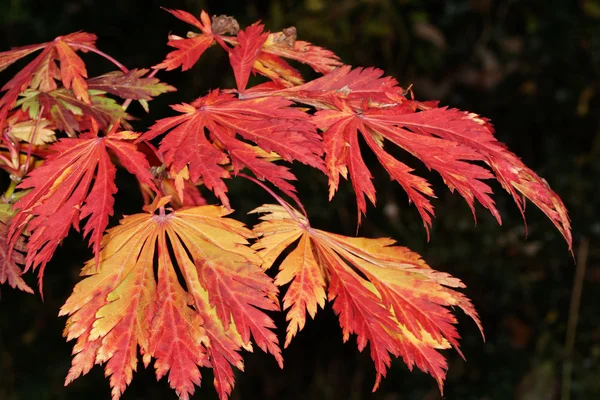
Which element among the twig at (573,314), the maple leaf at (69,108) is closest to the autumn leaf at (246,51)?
the maple leaf at (69,108)

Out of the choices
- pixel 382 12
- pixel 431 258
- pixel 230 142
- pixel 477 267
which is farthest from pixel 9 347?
pixel 230 142

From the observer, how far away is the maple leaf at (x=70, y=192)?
0.67 meters

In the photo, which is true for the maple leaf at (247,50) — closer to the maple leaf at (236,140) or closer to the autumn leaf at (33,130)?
the maple leaf at (236,140)

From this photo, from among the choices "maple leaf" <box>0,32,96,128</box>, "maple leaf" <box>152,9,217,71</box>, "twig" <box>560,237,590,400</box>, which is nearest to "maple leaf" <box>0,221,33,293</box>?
"maple leaf" <box>0,32,96,128</box>

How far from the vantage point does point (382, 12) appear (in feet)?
8.91

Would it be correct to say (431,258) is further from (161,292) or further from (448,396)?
(161,292)

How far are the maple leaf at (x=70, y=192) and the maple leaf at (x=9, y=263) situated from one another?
0.03 meters

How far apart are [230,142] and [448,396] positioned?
197cm

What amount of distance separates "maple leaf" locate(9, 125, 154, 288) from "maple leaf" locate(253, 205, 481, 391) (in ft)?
0.57

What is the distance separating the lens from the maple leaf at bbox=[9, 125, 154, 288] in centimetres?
67

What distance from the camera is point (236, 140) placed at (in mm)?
704

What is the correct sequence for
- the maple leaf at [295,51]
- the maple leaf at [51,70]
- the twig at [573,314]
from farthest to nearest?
the twig at [573,314]
the maple leaf at [295,51]
the maple leaf at [51,70]

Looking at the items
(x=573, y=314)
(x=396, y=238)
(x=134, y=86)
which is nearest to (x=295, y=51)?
(x=134, y=86)

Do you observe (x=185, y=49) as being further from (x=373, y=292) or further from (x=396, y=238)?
(x=396, y=238)
